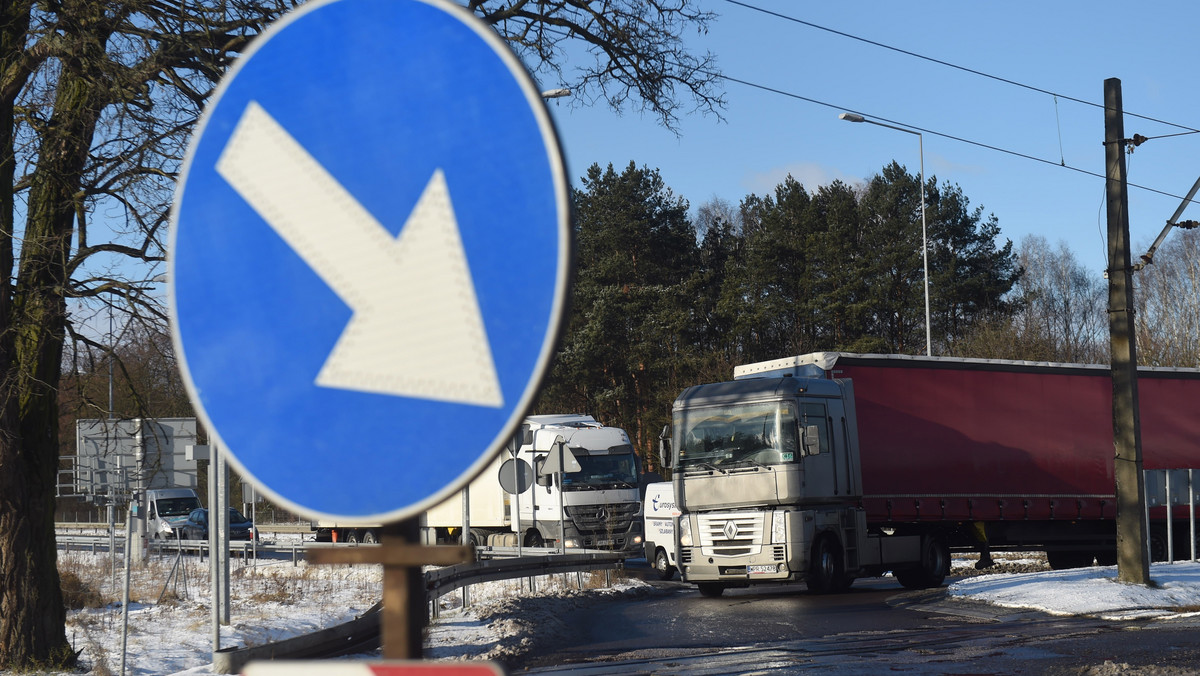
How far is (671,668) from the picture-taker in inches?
481

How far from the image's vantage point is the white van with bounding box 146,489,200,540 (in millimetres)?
50625

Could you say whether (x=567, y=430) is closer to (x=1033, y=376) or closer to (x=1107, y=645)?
(x=1033, y=376)

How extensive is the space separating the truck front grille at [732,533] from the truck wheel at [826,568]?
3.30ft

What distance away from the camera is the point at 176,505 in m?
52.6

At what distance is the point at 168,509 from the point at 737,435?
125 ft

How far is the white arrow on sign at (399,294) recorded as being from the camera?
193cm

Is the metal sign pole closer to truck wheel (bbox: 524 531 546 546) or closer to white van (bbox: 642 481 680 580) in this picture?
white van (bbox: 642 481 680 580)

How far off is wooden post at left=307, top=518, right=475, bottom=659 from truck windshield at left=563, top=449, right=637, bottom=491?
1214 inches

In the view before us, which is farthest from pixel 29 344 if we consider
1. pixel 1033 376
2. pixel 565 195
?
pixel 1033 376

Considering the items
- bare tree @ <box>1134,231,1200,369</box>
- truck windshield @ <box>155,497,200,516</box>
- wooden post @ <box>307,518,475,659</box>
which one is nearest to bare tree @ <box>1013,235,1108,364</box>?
bare tree @ <box>1134,231,1200,369</box>

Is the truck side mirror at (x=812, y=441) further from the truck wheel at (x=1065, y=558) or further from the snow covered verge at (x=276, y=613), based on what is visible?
the truck wheel at (x=1065, y=558)

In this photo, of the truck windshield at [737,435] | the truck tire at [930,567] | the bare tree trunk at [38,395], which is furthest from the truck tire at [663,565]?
the bare tree trunk at [38,395]

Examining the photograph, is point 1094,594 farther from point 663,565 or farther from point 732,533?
point 663,565

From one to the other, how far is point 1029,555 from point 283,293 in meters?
34.9
